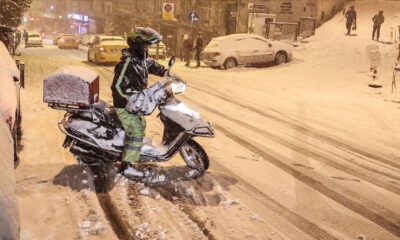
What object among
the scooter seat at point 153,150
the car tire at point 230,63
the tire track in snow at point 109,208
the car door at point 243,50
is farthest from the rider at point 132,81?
the car door at point 243,50

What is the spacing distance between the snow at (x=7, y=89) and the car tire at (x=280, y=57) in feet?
58.1

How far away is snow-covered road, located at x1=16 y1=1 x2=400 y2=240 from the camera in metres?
4.81

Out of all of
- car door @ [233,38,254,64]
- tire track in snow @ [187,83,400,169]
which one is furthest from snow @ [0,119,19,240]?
car door @ [233,38,254,64]

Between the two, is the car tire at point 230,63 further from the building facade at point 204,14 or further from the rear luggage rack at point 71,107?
the rear luggage rack at point 71,107

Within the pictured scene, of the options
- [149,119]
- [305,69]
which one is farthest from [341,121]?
[305,69]

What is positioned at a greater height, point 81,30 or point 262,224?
point 81,30

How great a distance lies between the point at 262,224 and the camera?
16.2 ft

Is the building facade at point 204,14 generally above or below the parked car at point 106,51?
above

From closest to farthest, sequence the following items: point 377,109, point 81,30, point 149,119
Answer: point 149,119, point 377,109, point 81,30

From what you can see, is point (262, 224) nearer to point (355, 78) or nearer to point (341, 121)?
point (341, 121)

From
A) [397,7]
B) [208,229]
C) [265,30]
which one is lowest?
[208,229]

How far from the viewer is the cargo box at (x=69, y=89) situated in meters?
5.90

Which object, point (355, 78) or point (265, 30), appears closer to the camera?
point (355, 78)

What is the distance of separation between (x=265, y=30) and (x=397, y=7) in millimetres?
11002
